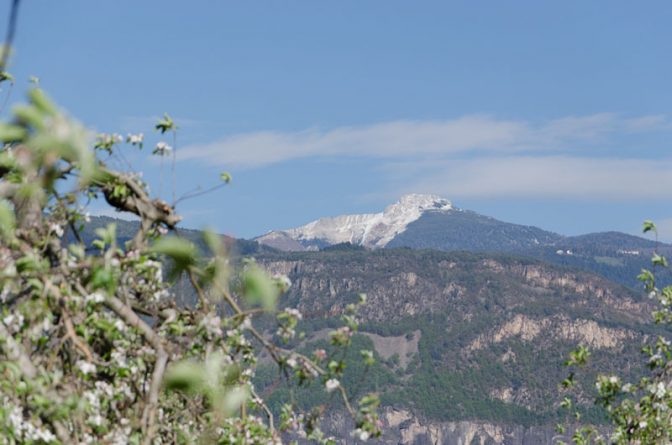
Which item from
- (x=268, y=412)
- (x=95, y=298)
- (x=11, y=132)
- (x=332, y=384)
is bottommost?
(x=268, y=412)

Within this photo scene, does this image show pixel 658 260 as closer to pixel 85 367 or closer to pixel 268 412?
pixel 268 412

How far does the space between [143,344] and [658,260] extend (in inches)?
438

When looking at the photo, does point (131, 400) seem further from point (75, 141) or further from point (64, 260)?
point (75, 141)

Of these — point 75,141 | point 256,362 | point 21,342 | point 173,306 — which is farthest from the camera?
point 256,362

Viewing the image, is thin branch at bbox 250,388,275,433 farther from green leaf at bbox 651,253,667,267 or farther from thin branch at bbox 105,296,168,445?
green leaf at bbox 651,253,667,267

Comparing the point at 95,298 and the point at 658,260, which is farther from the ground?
the point at 658,260

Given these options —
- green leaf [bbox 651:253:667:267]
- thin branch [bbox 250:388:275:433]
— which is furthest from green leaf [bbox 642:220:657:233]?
thin branch [bbox 250:388:275:433]

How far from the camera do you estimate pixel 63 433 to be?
323 inches

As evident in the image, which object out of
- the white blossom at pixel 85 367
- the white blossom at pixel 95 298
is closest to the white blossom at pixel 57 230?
the white blossom at pixel 95 298

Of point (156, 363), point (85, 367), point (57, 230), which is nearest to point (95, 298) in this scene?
point (85, 367)

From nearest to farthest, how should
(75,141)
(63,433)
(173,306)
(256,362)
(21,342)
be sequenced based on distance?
(75,141), (63,433), (21,342), (173,306), (256,362)

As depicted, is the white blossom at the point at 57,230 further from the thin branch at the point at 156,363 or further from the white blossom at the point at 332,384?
the white blossom at the point at 332,384

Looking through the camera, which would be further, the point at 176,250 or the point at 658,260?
the point at 658,260

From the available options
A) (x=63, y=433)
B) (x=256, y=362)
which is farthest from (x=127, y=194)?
(x=256, y=362)
